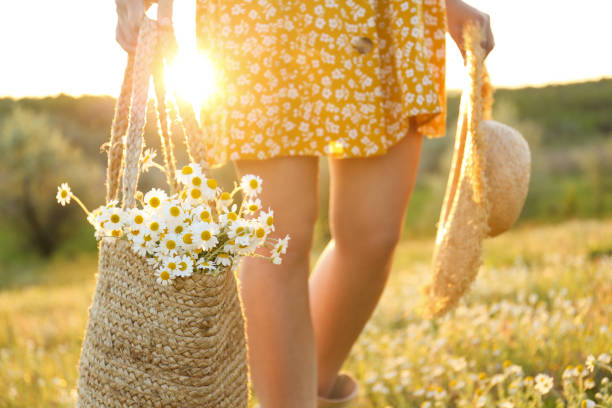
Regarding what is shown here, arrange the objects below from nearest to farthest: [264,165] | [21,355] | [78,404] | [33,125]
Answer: [78,404], [264,165], [21,355], [33,125]

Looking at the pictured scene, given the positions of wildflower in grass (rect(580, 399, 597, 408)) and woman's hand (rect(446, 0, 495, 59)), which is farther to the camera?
woman's hand (rect(446, 0, 495, 59))

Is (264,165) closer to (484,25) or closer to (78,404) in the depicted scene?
(78,404)

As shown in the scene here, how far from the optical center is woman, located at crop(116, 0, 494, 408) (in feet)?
5.22

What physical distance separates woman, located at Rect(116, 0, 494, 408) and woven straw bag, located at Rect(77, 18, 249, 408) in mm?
219

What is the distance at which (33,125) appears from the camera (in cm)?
2384

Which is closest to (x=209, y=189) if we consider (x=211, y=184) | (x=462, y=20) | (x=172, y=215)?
(x=211, y=184)

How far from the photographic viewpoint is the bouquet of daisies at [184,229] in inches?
46.9

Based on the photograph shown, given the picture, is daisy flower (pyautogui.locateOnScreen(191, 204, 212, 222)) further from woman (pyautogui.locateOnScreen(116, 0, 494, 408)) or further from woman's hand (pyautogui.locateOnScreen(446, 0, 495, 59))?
woman's hand (pyautogui.locateOnScreen(446, 0, 495, 59))

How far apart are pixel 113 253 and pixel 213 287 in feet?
0.81

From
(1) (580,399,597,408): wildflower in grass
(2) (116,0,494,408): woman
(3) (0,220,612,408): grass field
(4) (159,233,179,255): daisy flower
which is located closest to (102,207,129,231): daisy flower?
(4) (159,233,179,255): daisy flower

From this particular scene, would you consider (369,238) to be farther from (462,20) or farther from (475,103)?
(462,20)

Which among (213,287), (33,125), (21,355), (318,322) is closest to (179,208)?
(213,287)

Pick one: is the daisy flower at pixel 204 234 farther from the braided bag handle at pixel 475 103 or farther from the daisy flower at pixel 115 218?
the braided bag handle at pixel 475 103

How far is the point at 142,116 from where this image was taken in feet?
4.39
